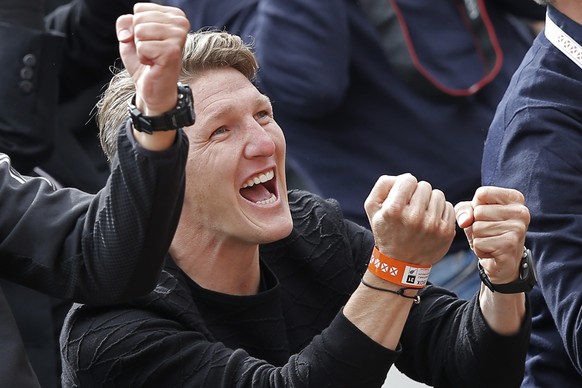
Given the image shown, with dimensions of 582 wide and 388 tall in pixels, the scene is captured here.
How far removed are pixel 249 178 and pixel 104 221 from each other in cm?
70

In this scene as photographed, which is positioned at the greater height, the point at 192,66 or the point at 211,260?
the point at 192,66

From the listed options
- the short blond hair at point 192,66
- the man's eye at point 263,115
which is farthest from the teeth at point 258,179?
the short blond hair at point 192,66

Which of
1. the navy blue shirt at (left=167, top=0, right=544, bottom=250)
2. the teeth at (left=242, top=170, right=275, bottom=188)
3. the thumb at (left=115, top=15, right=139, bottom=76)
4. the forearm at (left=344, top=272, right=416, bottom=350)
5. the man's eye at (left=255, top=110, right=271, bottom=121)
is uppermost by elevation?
the thumb at (left=115, top=15, right=139, bottom=76)

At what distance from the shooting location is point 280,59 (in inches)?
164

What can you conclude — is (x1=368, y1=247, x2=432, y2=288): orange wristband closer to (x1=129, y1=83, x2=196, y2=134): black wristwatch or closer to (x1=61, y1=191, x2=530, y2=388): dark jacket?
(x1=61, y1=191, x2=530, y2=388): dark jacket

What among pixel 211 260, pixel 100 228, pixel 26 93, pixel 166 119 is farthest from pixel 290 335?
pixel 26 93

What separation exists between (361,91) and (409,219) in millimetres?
1728

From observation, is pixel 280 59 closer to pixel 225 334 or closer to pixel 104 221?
pixel 225 334

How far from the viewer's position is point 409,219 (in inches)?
102

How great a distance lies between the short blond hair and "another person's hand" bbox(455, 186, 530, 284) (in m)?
0.68

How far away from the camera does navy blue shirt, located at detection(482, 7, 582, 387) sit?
9.75ft

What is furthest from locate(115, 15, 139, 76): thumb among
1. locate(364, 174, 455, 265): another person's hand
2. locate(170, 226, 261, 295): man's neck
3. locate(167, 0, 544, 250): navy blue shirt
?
locate(167, 0, 544, 250): navy blue shirt

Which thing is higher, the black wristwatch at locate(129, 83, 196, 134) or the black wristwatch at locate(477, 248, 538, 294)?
the black wristwatch at locate(129, 83, 196, 134)

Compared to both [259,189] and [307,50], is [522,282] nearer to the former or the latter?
[259,189]
